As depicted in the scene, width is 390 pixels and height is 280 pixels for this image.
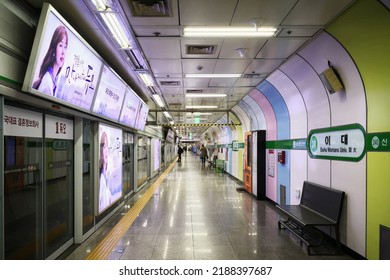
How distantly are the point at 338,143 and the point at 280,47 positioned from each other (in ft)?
6.07

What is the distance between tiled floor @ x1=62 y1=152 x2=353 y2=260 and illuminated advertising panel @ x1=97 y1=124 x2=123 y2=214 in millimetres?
497

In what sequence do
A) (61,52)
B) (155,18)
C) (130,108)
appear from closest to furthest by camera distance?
(61,52), (155,18), (130,108)

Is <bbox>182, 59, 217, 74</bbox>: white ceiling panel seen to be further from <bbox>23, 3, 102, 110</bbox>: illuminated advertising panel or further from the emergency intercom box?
the emergency intercom box

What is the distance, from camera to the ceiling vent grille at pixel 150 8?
2802 millimetres

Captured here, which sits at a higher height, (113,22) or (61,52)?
(113,22)

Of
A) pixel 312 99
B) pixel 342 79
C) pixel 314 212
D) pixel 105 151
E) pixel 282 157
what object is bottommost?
pixel 314 212

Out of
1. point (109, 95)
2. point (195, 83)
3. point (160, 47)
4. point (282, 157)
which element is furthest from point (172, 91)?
point (282, 157)

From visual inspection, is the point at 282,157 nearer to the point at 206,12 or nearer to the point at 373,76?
the point at 373,76

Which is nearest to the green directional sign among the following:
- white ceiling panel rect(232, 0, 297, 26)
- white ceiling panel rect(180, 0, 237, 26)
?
white ceiling panel rect(232, 0, 297, 26)

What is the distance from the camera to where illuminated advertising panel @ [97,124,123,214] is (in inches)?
186

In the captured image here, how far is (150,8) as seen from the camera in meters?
2.90

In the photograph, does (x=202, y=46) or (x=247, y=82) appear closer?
(x=202, y=46)

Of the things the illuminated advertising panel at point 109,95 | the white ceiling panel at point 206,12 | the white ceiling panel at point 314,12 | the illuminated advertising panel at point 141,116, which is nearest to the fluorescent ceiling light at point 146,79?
the illuminated advertising panel at point 109,95

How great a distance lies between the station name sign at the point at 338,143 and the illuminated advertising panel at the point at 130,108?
164 inches
